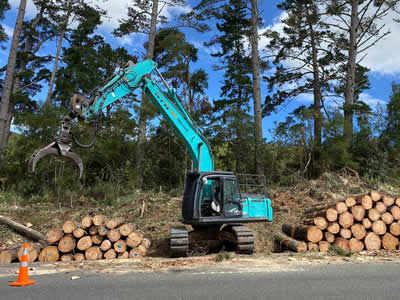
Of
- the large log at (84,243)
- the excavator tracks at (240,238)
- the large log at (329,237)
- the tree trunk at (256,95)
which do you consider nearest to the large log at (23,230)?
the large log at (84,243)

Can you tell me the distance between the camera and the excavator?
7602mm

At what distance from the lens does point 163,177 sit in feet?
55.0

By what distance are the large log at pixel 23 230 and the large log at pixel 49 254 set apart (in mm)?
947

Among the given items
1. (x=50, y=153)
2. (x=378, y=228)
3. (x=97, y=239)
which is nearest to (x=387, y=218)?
(x=378, y=228)

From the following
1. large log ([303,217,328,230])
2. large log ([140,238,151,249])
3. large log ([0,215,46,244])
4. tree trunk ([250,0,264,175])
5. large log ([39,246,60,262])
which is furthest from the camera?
tree trunk ([250,0,264,175])

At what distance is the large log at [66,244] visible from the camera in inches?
312

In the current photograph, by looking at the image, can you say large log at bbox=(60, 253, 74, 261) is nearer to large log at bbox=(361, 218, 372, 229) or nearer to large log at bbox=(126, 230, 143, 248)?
large log at bbox=(126, 230, 143, 248)

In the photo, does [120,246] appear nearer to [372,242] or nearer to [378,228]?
[372,242]

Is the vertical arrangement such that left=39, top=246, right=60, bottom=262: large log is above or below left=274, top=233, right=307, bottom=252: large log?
below

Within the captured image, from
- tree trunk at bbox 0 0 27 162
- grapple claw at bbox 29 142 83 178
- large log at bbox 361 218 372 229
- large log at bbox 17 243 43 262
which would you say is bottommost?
large log at bbox 17 243 43 262

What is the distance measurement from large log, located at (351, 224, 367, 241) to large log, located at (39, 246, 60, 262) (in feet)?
23.7

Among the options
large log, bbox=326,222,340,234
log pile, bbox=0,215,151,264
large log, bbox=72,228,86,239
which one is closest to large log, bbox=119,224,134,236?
log pile, bbox=0,215,151,264

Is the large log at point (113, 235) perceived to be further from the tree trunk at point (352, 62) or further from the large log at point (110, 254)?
the tree trunk at point (352, 62)

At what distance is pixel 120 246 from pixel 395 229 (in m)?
6.95
